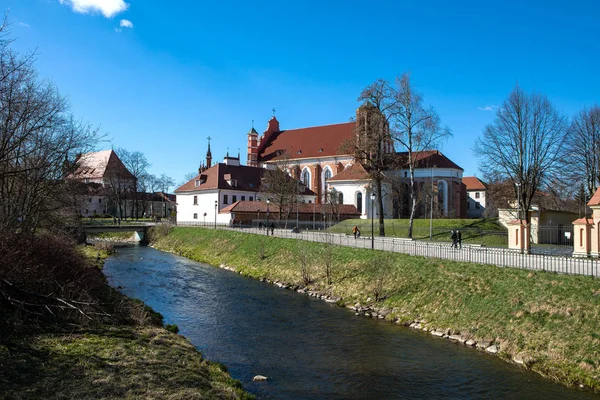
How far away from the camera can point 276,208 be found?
57.8m

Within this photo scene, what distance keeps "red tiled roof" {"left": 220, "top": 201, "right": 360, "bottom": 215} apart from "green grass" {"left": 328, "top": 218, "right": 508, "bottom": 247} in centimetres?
971

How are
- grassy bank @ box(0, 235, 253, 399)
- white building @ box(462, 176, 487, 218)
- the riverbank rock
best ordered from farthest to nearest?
white building @ box(462, 176, 487, 218) < the riverbank rock < grassy bank @ box(0, 235, 253, 399)

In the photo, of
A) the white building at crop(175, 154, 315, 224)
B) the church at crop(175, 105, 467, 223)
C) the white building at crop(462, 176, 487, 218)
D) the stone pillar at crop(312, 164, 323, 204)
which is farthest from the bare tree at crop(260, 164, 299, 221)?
the white building at crop(462, 176, 487, 218)

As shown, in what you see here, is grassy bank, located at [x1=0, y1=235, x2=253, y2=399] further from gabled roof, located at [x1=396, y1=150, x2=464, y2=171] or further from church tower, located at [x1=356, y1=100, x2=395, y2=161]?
gabled roof, located at [x1=396, y1=150, x2=464, y2=171]

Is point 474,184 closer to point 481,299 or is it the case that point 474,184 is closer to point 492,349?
point 481,299

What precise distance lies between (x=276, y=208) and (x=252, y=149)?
26739 mm

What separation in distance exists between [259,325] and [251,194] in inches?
1862

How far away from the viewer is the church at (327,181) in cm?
5643

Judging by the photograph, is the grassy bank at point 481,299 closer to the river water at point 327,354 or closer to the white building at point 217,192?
the river water at point 327,354

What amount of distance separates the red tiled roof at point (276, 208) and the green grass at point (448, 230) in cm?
971

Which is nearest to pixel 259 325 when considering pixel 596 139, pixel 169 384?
pixel 169 384

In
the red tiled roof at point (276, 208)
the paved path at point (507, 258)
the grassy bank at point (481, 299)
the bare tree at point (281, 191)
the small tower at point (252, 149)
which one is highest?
the small tower at point (252, 149)

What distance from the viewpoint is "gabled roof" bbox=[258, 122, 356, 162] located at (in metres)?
70.6

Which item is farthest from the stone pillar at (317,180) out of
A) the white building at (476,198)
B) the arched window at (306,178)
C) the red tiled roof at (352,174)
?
the white building at (476,198)
